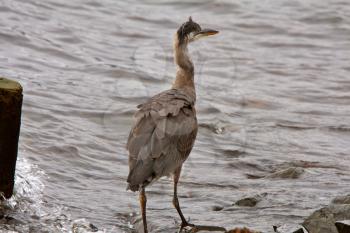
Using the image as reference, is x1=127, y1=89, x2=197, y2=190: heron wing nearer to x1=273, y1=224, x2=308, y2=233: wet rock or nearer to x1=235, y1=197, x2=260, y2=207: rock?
x1=235, y1=197, x2=260, y2=207: rock

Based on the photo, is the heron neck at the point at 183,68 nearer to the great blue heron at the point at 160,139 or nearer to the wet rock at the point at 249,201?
the great blue heron at the point at 160,139

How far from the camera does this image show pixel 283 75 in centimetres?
1564

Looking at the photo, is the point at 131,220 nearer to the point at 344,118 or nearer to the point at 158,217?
the point at 158,217

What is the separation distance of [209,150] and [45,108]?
95.0 inches

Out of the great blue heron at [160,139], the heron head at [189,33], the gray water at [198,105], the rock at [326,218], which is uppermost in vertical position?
the heron head at [189,33]

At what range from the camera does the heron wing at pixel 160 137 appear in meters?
7.72

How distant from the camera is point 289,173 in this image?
10.2 meters

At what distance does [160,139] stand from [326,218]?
1559 millimetres

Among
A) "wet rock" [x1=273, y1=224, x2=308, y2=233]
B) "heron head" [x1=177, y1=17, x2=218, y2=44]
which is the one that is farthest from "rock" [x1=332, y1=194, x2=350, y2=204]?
"heron head" [x1=177, y1=17, x2=218, y2=44]

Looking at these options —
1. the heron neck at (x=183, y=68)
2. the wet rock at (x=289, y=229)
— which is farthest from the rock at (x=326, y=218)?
the heron neck at (x=183, y=68)

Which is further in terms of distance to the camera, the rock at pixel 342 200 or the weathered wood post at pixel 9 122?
Result: the rock at pixel 342 200

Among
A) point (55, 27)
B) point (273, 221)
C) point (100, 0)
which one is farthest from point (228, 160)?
point (100, 0)

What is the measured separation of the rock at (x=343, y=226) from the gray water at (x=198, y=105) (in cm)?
101

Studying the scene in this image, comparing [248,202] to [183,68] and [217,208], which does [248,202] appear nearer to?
[217,208]
